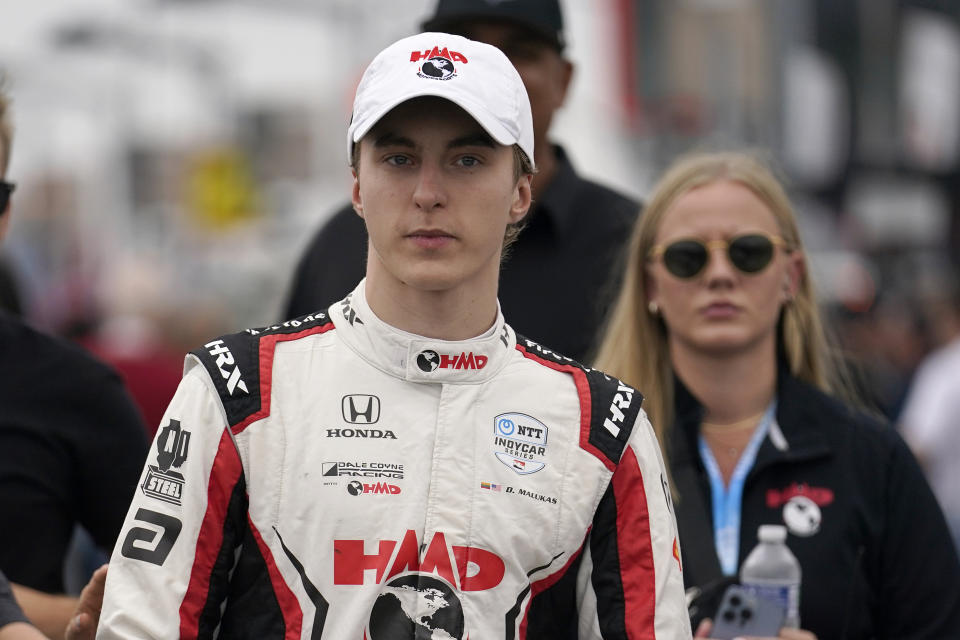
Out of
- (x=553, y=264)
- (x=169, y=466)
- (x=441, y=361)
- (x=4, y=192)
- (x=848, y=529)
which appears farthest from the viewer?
(x=553, y=264)

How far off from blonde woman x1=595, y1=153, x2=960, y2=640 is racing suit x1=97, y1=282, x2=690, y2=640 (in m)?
0.81

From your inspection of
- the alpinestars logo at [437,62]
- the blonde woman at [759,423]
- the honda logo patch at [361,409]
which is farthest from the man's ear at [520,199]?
the blonde woman at [759,423]

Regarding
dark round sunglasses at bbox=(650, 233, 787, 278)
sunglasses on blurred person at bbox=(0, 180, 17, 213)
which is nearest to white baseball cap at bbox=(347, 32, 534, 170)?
sunglasses on blurred person at bbox=(0, 180, 17, 213)

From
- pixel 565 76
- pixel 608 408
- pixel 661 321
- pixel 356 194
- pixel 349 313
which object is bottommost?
pixel 608 408

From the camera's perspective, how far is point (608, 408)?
2.76m

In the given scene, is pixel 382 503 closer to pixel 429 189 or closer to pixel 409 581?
pixel 409 581

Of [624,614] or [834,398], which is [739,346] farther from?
[624,614]

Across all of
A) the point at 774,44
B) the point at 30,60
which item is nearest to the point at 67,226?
the point at 30,60

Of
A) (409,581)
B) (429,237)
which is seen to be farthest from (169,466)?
(429,237)

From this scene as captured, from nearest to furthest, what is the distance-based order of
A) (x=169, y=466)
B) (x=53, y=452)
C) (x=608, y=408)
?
(x=169, y=466)
(x=608, y=408)
(x=53, y=452)

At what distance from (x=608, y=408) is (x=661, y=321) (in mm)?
1411

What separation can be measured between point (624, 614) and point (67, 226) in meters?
22.0

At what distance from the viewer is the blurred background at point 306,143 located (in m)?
15.4

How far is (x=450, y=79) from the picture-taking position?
2596 millimetres
